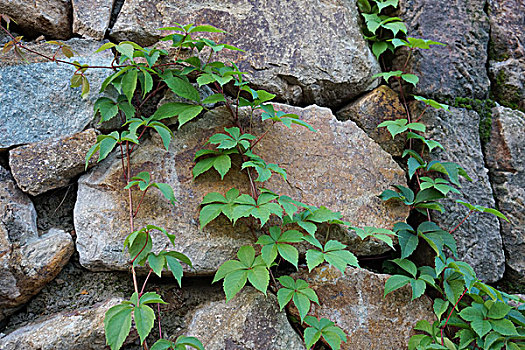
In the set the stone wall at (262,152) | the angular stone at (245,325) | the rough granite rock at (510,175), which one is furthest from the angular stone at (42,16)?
the rough granite rock at (510,175)

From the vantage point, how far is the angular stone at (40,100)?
3.77 ft

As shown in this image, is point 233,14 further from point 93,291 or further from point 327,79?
point 93,291

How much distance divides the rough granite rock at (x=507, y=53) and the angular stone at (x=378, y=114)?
432mm

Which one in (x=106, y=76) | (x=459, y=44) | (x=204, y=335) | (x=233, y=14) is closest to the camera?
(x=204, y=335)

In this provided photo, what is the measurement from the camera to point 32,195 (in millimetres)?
1159

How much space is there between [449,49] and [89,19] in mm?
1286

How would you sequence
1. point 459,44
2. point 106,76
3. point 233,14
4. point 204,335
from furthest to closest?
1. point 459,44
2. point 233,14
3. point 106,76
4. point 204,335

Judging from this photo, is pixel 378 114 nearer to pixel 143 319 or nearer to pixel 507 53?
pixel 507 53

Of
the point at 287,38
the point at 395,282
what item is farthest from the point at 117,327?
the point at 287,38

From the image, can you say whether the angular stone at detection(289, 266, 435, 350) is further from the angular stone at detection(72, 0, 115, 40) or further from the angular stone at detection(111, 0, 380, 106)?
the angular stone at detection(72, 0, 115, 40)

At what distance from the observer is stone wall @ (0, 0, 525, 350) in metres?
1.12

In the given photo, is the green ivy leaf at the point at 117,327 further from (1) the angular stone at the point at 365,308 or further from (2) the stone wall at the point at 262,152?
(1) the angular stone at the point at 365,308

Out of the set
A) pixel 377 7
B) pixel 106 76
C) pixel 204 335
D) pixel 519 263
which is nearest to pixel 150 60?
pixel 106 76

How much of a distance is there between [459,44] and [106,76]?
1.29m
